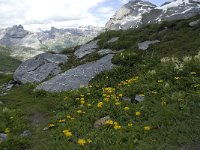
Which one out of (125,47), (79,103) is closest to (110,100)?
(79,103)

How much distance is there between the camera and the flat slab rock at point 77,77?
61.2ft

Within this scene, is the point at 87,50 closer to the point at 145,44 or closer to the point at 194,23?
the point at 145,44

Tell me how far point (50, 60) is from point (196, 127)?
19.2 meters

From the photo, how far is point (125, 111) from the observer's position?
11766 mm

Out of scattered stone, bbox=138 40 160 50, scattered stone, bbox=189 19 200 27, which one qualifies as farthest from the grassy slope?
scattered stone, bbox=189 19 200 27

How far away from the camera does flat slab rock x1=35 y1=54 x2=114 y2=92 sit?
18.7m

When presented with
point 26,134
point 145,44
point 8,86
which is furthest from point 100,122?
point 8,86

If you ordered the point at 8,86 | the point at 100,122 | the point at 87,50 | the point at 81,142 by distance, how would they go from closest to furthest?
1. the point at 81,142
2. the point at 100,122
3. the point at 8,86
4. the point at 87,50

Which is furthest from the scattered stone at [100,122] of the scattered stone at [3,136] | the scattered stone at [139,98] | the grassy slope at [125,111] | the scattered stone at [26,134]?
the scattered stone at [3,136]

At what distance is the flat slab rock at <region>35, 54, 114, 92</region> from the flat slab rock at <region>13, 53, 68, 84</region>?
3.54 metres

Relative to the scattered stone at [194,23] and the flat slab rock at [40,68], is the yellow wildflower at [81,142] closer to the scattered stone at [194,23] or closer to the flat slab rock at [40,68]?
the flat slab rock at [40,68]

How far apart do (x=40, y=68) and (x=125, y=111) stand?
1490cm

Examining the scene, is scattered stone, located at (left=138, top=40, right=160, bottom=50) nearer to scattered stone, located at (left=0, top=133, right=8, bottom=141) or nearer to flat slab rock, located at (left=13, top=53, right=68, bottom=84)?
flat slab rock, located at (left=13, top=53, right=68, bottom=84)

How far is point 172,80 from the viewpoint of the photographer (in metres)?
14.0
